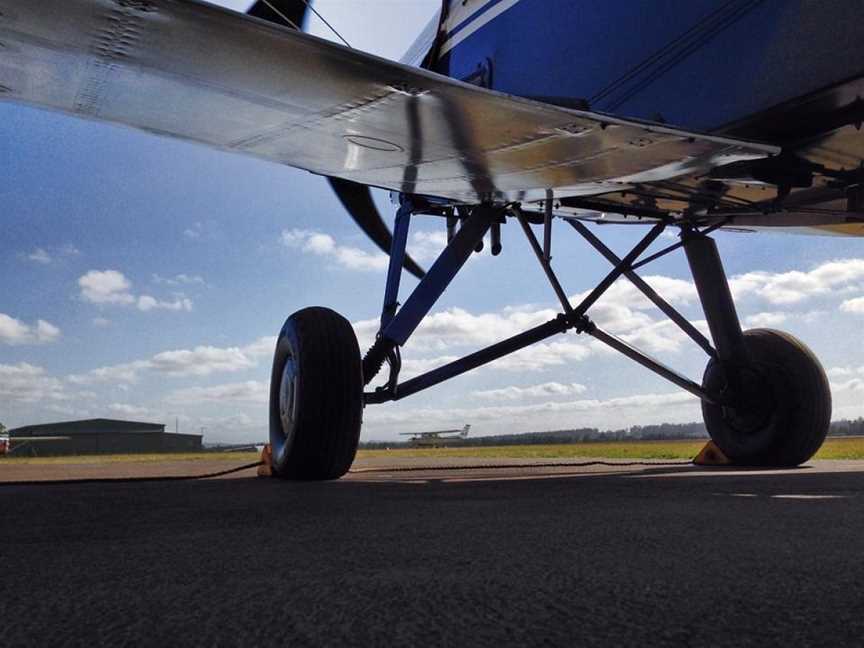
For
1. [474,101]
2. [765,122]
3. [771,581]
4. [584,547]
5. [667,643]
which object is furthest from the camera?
[765,122]

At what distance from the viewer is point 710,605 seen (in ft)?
3.76

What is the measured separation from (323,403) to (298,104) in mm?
1683

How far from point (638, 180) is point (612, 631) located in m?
Result: 3.80

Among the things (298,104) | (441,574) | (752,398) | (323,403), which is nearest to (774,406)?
(752,398)

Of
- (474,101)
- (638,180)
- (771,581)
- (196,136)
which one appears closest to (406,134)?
(474,101)

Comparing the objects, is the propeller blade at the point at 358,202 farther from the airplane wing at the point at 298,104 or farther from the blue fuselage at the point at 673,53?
the airplane wing at the point at 298,104

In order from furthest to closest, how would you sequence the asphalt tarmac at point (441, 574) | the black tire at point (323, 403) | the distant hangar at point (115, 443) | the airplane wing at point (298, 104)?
1. the distant hangar at point (115, 443)
2. the black tire at point (323, 403)
3. the airplane wing at point (298, 104)
4. the asphalt tarmac at point (441, 574)

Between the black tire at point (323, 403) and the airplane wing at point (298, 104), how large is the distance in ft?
3.36

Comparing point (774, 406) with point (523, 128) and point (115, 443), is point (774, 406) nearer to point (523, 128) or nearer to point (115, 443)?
point (523, 128)

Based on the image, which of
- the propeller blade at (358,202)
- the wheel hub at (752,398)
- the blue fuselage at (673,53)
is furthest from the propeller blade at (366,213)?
the wheel hub at (752,398)

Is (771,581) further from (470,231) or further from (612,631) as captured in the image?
(470,231)

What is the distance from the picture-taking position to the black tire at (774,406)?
6094 mm

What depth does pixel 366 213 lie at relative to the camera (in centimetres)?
659

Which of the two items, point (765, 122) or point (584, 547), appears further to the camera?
point (765, 122)
